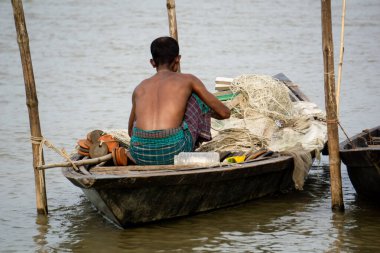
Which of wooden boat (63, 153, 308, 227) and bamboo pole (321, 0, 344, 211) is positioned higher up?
bamboo pole (321, 0, 344, 211)

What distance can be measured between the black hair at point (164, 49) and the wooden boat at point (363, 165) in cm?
178

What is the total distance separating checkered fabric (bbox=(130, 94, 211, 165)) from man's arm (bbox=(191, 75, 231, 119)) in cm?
9

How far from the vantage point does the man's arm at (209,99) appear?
8000 millimetres

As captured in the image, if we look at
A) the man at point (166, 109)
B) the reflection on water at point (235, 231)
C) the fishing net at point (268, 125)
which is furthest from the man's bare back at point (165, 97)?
the fishing net at point (268, 125)

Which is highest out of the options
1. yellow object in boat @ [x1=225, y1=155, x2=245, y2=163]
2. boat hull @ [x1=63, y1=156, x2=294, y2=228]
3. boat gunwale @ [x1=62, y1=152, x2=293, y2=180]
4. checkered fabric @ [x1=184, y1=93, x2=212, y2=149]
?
checkered fabric @ [x1=184, y1=93, x2=212, y2=149]

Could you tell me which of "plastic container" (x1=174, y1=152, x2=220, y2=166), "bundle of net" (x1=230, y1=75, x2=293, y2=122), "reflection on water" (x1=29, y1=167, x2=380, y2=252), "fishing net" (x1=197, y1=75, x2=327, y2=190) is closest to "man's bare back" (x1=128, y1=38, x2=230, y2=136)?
"plastic container" (x1=174, y1=152, x2=220, y2=166)

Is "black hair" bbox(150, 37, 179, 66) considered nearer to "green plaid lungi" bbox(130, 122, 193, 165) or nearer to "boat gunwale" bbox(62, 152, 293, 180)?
"green plaid lungi" bbox(130, 122, 193, 165)

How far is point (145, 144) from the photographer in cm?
797

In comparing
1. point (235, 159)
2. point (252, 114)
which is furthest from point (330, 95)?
point (252, 114)

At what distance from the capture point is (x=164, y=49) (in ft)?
26.2

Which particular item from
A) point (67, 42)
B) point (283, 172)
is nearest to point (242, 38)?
point (67, 42)

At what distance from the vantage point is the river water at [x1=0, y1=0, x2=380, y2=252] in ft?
25.7

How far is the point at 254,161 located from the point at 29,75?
83.5 inches

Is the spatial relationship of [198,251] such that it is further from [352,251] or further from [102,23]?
[102,23]
